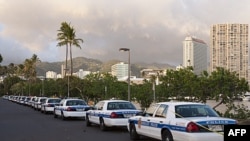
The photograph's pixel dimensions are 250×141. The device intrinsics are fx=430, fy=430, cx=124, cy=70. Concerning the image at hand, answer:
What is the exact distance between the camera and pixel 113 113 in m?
18.5

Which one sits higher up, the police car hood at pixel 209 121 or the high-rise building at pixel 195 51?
the high-rise building at pixel 195 51

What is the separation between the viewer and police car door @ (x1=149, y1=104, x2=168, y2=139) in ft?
41.4

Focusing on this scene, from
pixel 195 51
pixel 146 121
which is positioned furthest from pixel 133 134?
pixel 195 51

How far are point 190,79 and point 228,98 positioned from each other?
2895 mm

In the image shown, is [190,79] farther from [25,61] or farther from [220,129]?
[25,61]

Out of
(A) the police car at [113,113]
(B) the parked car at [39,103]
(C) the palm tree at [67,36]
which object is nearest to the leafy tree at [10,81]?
(C) the palm tree at [67,36]

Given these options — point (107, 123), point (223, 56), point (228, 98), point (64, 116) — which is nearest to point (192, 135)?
point (107, 123)

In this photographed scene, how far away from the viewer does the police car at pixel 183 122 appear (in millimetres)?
11023

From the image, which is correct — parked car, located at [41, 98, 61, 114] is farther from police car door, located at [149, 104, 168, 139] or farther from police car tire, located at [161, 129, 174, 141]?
police car tire, located at [161, 129, 174, 141]

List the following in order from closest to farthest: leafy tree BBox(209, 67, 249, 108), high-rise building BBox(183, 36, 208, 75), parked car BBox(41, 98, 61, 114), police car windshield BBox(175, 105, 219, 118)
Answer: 1. police car windshield BBox(175, 105, 219, 118)
2. leafy tree BBox(209, 67, 249, 108)
3. parked car BBox(41, 98, 61, 114)
4. high-rise building BBox(183, 36, 208, 75)

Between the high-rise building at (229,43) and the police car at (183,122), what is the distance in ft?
161

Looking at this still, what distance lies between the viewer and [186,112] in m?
12.1

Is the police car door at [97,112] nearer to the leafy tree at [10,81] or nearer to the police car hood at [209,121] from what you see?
the police car hood at [209,121]

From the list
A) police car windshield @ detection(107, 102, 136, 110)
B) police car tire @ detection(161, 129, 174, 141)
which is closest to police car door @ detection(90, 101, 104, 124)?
police car windshield @ detection(107, 102, 136, 110)
